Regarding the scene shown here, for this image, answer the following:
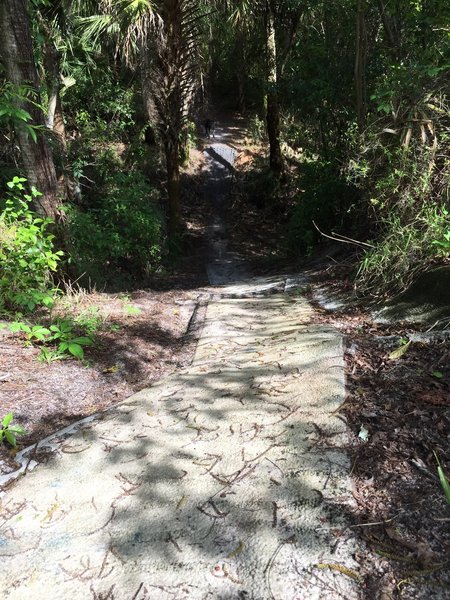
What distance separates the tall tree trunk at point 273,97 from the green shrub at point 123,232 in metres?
5.69

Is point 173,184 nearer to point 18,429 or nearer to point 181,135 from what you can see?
point 181,135

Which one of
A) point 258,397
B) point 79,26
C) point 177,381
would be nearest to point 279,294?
point 177,381

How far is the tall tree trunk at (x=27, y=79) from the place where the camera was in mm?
4301

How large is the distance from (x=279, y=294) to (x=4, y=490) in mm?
4284

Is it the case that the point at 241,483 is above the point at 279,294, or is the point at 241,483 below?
above

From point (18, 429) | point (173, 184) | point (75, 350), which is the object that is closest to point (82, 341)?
point (75, 350)

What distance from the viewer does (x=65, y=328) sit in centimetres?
373

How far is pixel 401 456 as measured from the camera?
79.4 inches

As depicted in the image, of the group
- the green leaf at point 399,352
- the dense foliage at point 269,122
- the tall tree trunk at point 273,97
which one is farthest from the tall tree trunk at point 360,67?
the green leaf at point 399,352

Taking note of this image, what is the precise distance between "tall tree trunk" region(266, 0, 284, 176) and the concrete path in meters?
11.2

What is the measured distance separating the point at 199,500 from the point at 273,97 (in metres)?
14.2

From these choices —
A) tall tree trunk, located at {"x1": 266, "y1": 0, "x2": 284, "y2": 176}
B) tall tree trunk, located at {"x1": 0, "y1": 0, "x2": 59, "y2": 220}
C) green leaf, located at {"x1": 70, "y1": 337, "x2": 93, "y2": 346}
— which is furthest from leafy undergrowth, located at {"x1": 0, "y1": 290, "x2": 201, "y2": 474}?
tall tree trunk, located at {"x1": 266, "y1": 0, "x2": 284, "y2": 176}

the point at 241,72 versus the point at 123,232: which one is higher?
the point at 241,72

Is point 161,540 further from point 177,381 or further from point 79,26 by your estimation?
point 79,26
